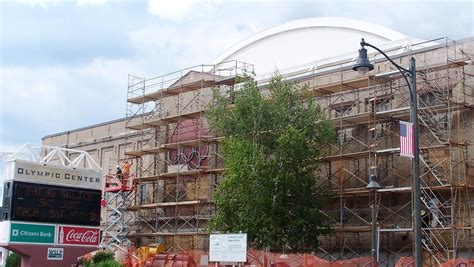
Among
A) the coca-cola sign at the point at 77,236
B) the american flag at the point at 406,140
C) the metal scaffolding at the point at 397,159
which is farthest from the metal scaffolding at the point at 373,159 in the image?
the american flag at the point at 406,140

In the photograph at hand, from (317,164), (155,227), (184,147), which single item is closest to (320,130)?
(317,164)

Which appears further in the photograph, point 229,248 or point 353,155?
Answer: point 353,155

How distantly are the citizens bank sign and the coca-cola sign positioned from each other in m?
2.03

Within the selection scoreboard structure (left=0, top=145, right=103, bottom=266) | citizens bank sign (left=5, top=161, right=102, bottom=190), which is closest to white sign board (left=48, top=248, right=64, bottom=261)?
scoreboard structure (left=0, top=145, right=103, bottom=266)

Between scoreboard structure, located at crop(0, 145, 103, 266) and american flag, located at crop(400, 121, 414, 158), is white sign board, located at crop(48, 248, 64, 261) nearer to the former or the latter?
scoreboard structure, located at crop(0, 145, 103, 266)

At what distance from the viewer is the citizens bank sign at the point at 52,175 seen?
32250 mm

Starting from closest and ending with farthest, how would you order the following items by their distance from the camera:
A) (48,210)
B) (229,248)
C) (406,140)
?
1. (406,140)
2. (229,248)
3. (48,210)

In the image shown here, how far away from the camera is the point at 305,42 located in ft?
177

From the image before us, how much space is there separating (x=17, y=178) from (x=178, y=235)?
12761mm

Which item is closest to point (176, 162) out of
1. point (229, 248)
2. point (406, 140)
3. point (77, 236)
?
point (77, 236)

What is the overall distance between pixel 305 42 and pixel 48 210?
88.5 ft

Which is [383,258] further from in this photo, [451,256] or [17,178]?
[17,178]

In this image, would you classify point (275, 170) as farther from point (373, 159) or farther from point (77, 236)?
point (77, 236)

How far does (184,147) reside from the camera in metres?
43.5
